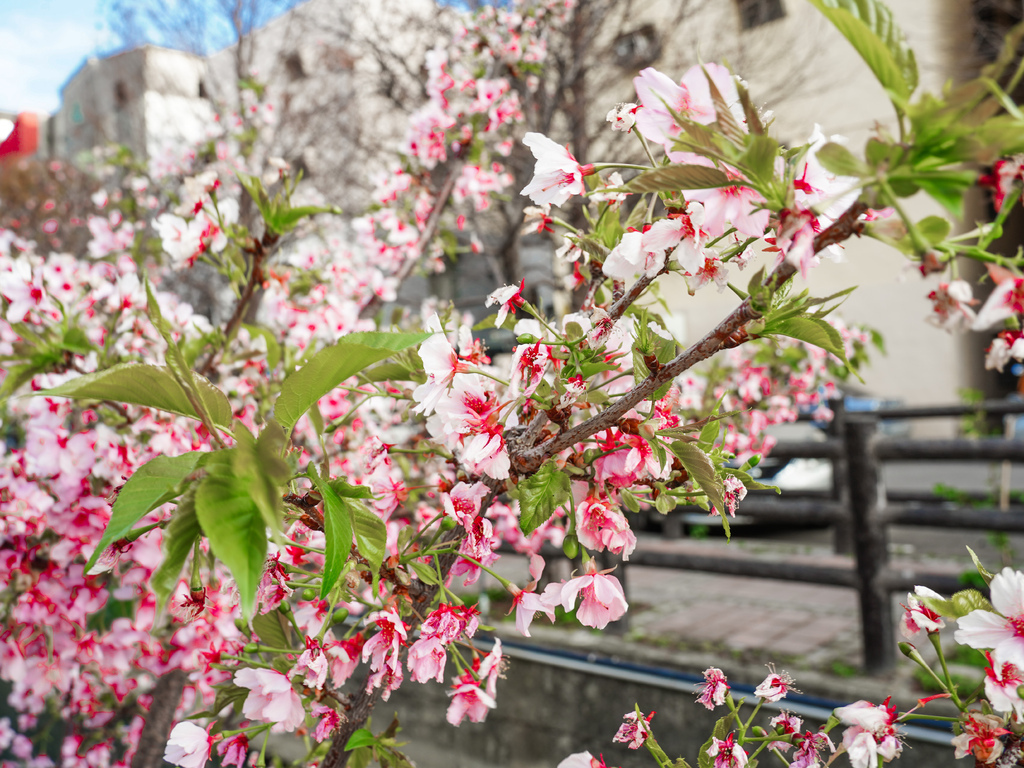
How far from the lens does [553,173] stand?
0.88 metres

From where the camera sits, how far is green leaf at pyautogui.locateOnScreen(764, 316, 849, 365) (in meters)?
0.75

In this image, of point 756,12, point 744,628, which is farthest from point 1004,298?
point 756,12

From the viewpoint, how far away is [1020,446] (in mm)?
3014

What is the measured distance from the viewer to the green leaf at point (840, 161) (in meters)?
0.59

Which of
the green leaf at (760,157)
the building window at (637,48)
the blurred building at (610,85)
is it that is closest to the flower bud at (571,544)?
the green leaf at (760,157)

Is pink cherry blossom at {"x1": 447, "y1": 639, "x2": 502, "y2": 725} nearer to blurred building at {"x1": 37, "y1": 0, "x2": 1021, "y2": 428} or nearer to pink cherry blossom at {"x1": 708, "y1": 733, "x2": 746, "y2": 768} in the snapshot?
pink cherry blossom at {"x1": 708, "y1": 733, "x2": 746, "y2": 768}

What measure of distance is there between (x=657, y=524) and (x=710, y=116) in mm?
6875

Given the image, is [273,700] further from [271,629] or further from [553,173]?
[553,173]

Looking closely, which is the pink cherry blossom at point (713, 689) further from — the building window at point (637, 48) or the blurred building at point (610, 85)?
the building window at point (637, 48)

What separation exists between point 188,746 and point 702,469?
0.75m

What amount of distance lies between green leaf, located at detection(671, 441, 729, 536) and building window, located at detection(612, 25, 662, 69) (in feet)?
17.5

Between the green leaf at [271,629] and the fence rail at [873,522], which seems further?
the fence rail at [873,522]

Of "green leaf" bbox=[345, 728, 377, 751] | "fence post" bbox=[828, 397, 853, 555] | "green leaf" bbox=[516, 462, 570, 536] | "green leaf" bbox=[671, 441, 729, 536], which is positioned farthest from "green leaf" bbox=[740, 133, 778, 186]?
"fence post" bbox=[828, 397, 853, 555]

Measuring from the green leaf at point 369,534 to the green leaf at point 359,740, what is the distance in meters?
0.36
